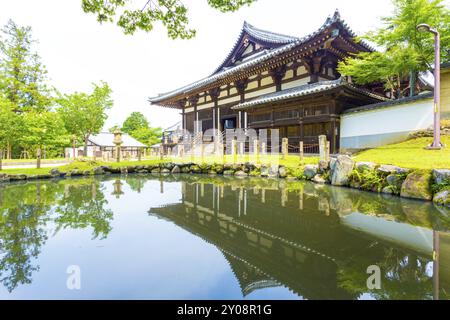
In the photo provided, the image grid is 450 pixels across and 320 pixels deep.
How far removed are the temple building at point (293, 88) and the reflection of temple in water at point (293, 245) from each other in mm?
7298

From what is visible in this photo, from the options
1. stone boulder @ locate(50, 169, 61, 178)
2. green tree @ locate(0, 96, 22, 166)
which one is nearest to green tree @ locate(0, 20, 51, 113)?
green tree @ locate(0, 96, 22, 166)

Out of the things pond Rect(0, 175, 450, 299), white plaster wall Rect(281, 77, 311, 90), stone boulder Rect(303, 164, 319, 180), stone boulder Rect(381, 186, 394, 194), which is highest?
white plaster wall Rect(281, 77, 311, 90)

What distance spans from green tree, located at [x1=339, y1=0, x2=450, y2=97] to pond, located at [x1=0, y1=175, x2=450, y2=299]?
8864 mm

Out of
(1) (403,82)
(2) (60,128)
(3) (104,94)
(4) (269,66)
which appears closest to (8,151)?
(2) (60,128)

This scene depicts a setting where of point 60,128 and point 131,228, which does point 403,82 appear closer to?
point 131,228

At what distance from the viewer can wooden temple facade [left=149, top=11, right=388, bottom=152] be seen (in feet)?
37.0

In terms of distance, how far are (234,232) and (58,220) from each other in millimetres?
3584

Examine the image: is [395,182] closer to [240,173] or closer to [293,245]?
[293,245]

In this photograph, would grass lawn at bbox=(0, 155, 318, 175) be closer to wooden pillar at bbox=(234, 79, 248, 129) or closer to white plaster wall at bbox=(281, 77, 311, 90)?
wooden pillar at bbox=(234, 79, 248, 129)

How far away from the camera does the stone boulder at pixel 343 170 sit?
316 inches

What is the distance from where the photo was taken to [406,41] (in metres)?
11.4

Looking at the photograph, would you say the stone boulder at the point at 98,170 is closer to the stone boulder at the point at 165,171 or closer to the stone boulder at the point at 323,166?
the stone boulder at the point at 165,171

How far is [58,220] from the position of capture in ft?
15.2

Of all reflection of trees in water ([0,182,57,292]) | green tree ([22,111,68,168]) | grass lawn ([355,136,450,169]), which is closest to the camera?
reflection of trees in water ([0,182,57,292])
